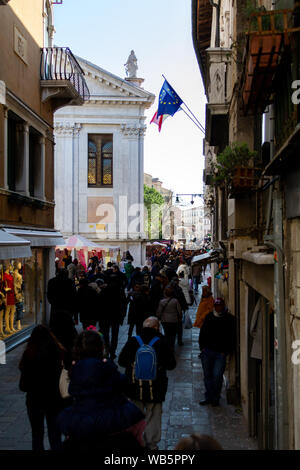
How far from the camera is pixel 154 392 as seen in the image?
18.9ft

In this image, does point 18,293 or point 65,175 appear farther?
point 65,175

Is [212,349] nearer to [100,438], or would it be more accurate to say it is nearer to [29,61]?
[100,438]

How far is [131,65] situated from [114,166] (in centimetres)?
946

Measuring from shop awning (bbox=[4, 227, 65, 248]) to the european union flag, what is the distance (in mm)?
4948

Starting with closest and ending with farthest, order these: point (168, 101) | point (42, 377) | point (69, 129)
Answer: point (42, 377) < point (168, 101) < point (69, 129)

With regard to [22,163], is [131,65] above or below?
Result: above

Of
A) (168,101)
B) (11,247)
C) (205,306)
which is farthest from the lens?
(168,101)

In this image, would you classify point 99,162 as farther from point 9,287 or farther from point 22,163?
point 9,287

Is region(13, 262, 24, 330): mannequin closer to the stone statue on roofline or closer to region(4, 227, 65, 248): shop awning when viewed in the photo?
region(4, 227, 65, 248): shop awning

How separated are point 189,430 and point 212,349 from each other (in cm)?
147

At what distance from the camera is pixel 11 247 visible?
33.7 ft

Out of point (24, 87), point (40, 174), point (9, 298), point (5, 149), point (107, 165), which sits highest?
point (107, 165)

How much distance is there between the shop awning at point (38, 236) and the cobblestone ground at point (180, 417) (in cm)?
320

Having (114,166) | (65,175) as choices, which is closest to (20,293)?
(65,175)
